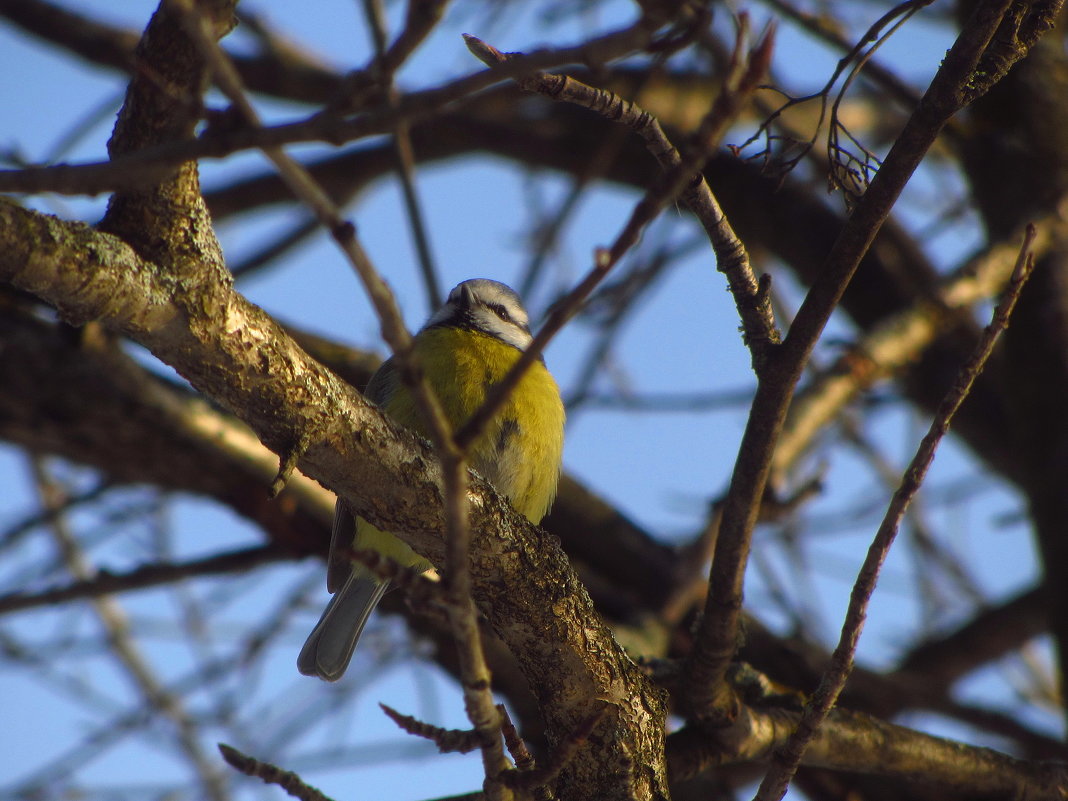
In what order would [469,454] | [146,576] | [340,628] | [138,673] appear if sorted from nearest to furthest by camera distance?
[469,454], [340,628], [146,576], [138,673]

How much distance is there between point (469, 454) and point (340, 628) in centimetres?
79

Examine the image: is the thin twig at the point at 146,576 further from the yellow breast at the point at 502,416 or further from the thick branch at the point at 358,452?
the thick branch at the point at 358,452

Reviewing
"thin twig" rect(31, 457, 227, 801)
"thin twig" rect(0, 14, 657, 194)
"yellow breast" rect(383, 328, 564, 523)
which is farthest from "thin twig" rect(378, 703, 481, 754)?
"thin twig" rect(31, 457, 227, 801)

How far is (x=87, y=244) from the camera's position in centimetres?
159

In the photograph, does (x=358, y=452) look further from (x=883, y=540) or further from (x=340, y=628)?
(x=340, y=628)

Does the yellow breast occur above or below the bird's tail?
above

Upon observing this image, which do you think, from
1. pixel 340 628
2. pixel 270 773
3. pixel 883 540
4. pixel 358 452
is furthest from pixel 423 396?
pixel 340 628

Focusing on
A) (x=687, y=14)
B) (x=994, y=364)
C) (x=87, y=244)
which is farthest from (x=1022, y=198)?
(x=87, y=244)

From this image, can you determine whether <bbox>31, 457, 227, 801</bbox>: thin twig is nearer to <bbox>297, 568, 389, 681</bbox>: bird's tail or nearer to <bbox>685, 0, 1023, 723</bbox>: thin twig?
<bbox>297, 568, 389, 681</bbox>: bird's tail

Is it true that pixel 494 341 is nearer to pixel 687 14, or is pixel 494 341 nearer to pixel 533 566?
pixel 533 566

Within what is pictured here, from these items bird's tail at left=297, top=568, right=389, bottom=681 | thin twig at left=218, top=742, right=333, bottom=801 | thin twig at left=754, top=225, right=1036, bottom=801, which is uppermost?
bird's tail at left=297, top=568, right=389, bottom=681

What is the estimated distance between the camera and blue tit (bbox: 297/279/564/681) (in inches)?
130

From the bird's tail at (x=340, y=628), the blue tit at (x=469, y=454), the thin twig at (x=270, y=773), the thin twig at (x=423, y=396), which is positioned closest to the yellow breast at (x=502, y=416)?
the blue tit at (x=469, y=454)

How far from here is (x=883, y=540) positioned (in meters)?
1.88
